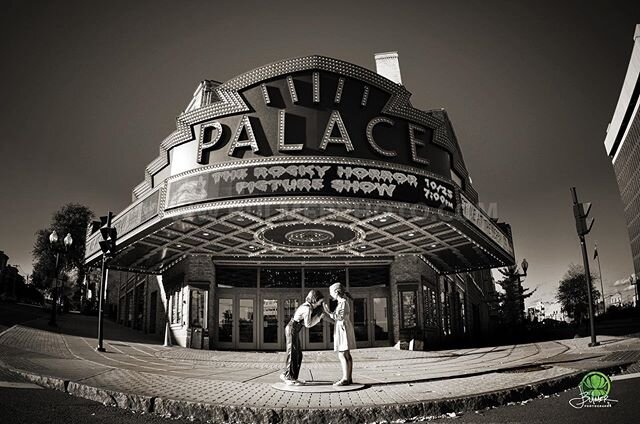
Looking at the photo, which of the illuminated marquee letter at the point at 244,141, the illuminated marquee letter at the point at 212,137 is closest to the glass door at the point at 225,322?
the illuminated marquee letter at the point at 212,137

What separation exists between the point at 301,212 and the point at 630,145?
11247 cm

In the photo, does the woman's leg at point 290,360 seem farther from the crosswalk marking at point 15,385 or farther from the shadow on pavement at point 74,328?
the shadow on pavement at point 74,328

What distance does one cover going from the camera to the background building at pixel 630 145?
85125 mm

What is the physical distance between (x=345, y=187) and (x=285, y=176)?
70.6 inches

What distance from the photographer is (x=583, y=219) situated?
44.5 feet

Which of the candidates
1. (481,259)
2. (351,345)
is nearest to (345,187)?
(351,345)

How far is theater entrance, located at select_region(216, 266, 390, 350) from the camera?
21.3 metres

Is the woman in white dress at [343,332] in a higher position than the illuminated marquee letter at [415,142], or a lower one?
lower

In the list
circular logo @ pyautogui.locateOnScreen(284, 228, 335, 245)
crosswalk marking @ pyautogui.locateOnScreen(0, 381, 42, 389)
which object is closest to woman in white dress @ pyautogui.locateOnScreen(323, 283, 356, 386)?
crosswalk marking @ pyautogui.locateOnScreen(0, 381, 42, 389)

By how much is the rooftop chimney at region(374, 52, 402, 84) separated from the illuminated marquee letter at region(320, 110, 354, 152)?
1032 cm

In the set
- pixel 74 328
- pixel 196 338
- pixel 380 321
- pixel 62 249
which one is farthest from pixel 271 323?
pixel 62 249

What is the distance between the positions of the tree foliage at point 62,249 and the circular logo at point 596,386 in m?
59.0

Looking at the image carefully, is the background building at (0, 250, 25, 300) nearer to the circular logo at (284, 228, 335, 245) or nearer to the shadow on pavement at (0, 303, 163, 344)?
the shadow on pavement at (0, 303, 163, 344)

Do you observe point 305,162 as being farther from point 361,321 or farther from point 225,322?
point 361,321
